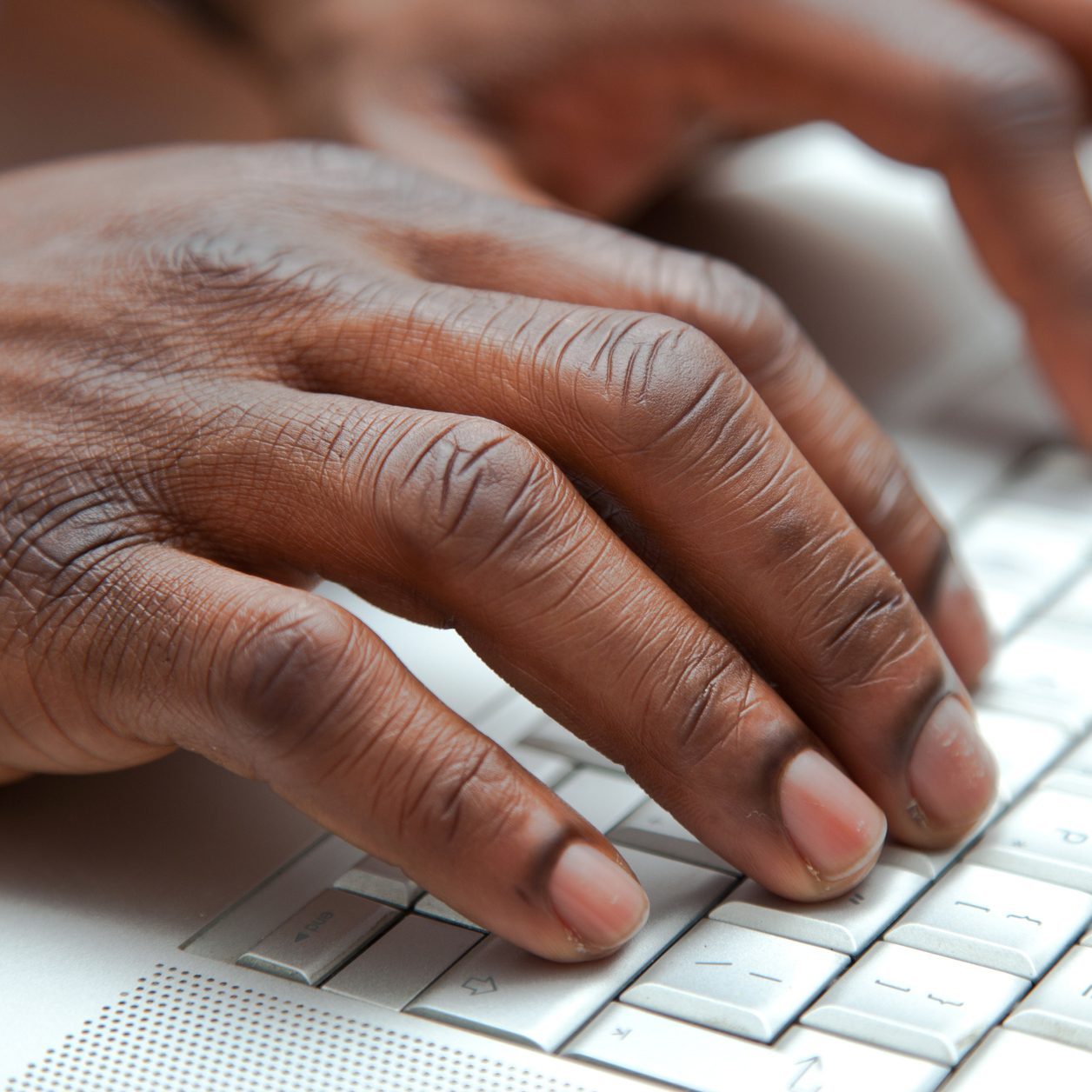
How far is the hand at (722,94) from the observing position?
41.0 inches

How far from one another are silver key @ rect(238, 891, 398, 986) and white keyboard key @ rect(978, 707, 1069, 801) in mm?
323

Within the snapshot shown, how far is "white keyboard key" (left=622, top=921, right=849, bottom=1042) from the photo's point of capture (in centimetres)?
55

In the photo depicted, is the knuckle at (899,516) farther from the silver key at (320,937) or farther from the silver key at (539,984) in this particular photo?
the silver key at (320,937)

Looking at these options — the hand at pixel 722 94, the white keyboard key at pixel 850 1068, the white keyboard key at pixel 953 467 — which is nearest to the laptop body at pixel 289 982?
the white keyboard key at pixel 850 1068

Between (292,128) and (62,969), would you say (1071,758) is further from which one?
(292,128)

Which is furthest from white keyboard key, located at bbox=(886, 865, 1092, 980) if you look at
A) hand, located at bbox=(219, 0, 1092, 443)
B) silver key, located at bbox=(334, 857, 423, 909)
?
hand, located at bbox=(219, 0, 1092, 443)

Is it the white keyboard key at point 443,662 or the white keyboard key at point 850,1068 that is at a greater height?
the white keyboard key at point 850,1068

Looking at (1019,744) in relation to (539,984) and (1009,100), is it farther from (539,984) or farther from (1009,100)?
(1009,100)

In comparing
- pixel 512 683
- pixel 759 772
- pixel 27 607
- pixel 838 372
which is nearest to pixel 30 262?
pixel 27 607

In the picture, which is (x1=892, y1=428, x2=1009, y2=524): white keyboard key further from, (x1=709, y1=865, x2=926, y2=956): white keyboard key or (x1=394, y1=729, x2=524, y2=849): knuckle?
(x1=394, y1=729, x2=524, y2=849): knuckle

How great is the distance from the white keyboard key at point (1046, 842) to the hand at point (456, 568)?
0.08ft

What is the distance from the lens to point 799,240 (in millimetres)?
1277

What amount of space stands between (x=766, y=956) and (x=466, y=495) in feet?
0.78

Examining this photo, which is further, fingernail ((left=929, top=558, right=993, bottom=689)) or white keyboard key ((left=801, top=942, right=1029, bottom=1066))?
fingernail ((left=929, top=558, right=993, bottom=689))
